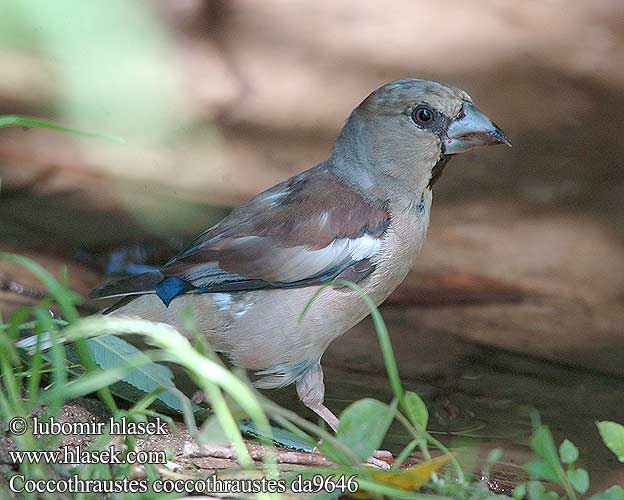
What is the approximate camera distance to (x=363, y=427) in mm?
2814

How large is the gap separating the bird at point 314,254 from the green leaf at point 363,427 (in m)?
1.05

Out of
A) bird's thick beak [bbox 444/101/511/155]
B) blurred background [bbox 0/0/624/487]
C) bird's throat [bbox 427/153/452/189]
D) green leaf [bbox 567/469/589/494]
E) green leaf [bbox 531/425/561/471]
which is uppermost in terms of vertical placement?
bird's thick beak [bbox 444/101/511/155]

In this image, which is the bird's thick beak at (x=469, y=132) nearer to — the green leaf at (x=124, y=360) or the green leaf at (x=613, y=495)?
the green leaf at (x=124, y=360)

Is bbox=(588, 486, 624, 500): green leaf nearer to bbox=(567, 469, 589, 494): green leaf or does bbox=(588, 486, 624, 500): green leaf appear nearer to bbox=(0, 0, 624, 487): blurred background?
bbox=(567, 469, 589, 494): green leaf

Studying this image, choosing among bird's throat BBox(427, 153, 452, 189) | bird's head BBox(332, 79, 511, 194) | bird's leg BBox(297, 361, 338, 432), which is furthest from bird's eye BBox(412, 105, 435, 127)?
bird's leg BBox(297, 361, 338, 432)

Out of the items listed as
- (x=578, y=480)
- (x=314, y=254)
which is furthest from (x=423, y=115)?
(x=578, y=480)

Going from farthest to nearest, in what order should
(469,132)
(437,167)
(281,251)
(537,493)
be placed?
(437,167) → (469,132) → (281,251) → (537,493)

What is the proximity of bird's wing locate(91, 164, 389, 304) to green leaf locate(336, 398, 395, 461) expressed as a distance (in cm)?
120

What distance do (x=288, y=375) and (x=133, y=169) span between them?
3.32 meters

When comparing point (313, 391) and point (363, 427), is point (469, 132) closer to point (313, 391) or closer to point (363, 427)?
point (313, 391)

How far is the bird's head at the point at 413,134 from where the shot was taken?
13.7ft

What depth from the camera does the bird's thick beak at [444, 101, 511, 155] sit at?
163 inches

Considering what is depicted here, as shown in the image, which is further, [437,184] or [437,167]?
[437,184]

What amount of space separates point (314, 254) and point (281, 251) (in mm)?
134
